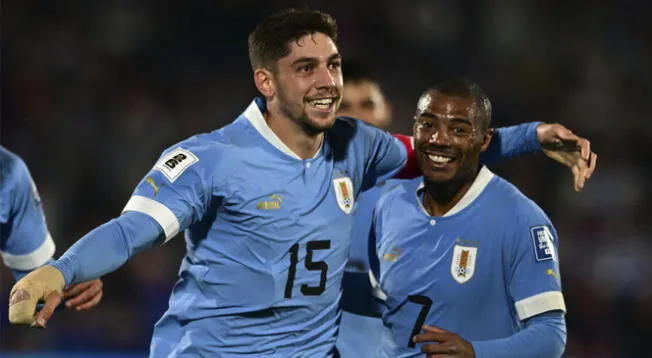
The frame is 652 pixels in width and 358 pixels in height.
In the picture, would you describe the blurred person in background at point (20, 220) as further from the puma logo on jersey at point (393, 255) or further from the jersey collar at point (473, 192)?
the jersey collar at point (473, 192)

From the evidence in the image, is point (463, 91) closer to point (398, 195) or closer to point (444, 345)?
point (398, 195)

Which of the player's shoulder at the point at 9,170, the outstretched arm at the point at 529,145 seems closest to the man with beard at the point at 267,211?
the outstretched arm at the point at 529,145

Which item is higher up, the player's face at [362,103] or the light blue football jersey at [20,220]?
the player's face at [362,103]

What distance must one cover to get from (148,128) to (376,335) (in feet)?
16.3

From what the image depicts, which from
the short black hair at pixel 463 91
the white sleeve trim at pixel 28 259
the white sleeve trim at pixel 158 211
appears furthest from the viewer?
the white sleeve trim at pixel 28 259

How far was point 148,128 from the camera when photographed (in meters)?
8.66

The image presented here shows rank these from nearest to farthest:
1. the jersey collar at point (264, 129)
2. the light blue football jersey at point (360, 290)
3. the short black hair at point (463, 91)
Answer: the jersey collar at point (264, 129)
the short black hair at point (463, 91)
the light blue football jersey at point (360, 290)

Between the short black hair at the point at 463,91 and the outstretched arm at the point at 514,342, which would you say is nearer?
the outstretched arm at the point at 514,342

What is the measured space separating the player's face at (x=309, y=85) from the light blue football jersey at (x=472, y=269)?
0.57 m

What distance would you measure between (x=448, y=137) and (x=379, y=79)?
17.8 ft

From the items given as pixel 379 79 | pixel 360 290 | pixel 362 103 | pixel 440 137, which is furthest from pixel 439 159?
pixel 379 79

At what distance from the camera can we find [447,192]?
377 cm

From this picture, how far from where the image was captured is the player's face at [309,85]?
11.8ft

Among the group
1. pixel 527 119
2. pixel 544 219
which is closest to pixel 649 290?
pixel 527 119
